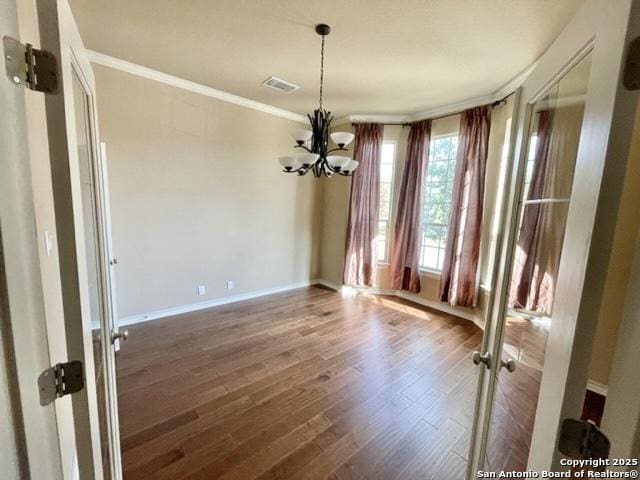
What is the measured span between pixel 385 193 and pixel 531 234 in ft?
11.9

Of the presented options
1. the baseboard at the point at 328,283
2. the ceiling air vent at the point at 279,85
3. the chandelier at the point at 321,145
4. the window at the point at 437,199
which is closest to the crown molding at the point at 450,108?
the window at the point at 437,199

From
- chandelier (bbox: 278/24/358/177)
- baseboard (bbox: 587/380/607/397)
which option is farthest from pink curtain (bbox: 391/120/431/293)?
baseboard (bbox: 587/380/607/397)

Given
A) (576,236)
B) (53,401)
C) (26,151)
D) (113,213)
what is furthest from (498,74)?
(113,213)

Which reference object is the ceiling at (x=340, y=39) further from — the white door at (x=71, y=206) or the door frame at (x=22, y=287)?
the door frame at (x=22, y=287)

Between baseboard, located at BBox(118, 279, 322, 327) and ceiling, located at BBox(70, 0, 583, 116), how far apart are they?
2.84 m

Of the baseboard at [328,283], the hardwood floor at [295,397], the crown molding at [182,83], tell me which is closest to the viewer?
the hardwood floor at [295,397]

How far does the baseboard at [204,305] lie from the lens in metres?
3.30

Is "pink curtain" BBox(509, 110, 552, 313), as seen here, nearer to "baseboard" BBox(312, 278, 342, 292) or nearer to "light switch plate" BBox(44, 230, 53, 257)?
"light switch plate" BBox(44, 230, 53, 257)

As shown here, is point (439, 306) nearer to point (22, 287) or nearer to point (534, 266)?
point (534, 266)

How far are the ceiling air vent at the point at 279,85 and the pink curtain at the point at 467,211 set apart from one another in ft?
7.47

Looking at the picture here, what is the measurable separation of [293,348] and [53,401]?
235 cm

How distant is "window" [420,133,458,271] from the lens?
3992mm

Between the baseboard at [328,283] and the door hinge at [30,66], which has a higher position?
the door hinge at [30,66]

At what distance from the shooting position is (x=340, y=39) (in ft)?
7.75
